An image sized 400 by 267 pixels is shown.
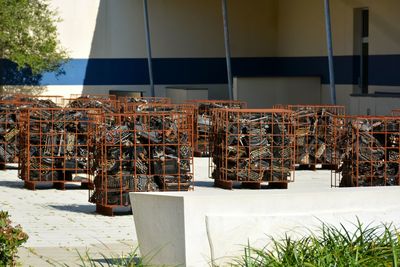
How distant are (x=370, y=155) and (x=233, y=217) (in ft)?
23.3

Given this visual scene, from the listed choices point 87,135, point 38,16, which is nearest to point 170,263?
point 87,135

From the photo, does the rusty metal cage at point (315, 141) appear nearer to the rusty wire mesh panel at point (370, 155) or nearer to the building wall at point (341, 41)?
the rusty wire mesh panel at point (370, 155)

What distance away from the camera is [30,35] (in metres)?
35.0

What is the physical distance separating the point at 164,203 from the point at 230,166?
8.35 m

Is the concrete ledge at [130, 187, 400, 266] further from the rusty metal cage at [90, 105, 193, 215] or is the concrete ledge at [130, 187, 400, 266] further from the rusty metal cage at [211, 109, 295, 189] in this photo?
the rusty metal cage at [211, 109, 295, 189]

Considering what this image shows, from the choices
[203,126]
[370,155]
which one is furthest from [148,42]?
[370,155]

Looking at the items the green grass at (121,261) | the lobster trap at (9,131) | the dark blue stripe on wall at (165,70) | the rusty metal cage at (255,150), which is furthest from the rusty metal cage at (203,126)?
the green grass at (121,261)

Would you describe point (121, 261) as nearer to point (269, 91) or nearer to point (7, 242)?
point (7, 242)

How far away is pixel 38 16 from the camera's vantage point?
34906 mm

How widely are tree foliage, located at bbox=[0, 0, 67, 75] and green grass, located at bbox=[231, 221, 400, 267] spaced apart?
26.8m

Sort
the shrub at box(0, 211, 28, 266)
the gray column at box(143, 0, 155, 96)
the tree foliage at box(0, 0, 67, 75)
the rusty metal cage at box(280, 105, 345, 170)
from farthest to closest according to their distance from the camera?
the gray column at box(143, 0, 155, 96), the tree foliage at box(0, 0, 67, 75), the rusty metal cage at box(280, 105, 345, 170), the shrub at box(0, 211, 28, 266)

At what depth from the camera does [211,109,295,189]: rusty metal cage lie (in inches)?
639

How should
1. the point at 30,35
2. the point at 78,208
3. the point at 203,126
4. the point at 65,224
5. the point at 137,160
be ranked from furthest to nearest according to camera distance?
1. the point at 30,35
2. the point at 203,126
3. the point at 78,208
4. the point at 137,160
5. the point at 65,224

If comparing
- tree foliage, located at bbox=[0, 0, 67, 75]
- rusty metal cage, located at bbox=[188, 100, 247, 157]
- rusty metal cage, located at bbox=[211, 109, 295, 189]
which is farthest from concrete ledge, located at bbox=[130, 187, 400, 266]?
tree foliage, located at bbox=[0, 0, 67, 75]
